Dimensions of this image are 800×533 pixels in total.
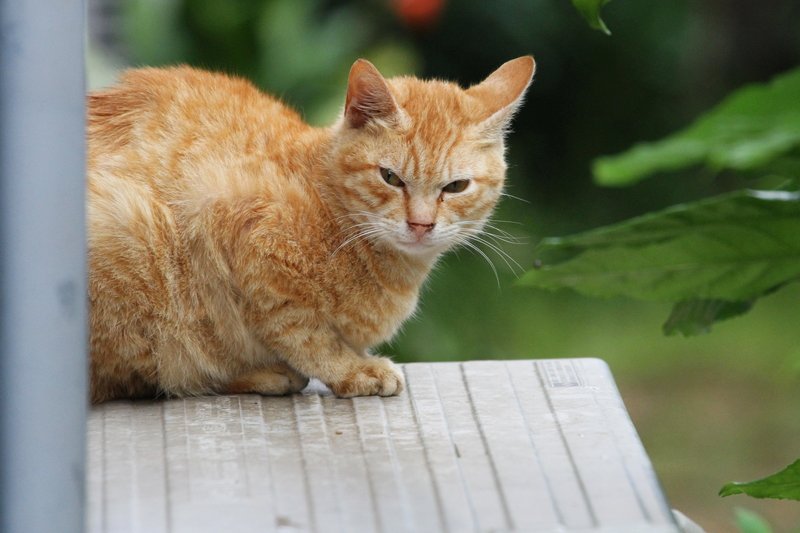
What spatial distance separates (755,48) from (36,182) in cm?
615

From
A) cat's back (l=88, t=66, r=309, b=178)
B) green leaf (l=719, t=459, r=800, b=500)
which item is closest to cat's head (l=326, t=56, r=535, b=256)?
cat's back (l=88, t=66, r=309, b=178)

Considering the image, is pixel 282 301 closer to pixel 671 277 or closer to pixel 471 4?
pixel 671 277

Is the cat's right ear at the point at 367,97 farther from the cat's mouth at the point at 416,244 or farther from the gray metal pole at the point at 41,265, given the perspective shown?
the gray metal pole at the point at 41,265

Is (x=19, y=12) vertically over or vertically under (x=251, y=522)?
over

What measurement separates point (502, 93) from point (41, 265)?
5.02 ft

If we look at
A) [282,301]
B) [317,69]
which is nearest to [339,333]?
[282,301]

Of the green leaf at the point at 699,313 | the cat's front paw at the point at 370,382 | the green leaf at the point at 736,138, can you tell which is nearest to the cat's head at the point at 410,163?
the cat's front paw at the point at 370,382

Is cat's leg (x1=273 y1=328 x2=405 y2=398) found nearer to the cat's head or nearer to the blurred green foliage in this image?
the cat's head

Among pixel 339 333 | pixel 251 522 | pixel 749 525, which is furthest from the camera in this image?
pixel 339 333

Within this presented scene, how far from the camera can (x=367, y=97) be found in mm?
2334

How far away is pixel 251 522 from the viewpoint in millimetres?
1508

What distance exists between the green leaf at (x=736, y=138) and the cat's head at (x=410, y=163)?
1440 millimetres

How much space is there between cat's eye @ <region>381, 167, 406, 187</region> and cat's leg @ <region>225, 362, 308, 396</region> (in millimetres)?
449

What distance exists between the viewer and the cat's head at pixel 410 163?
2.30 meters
